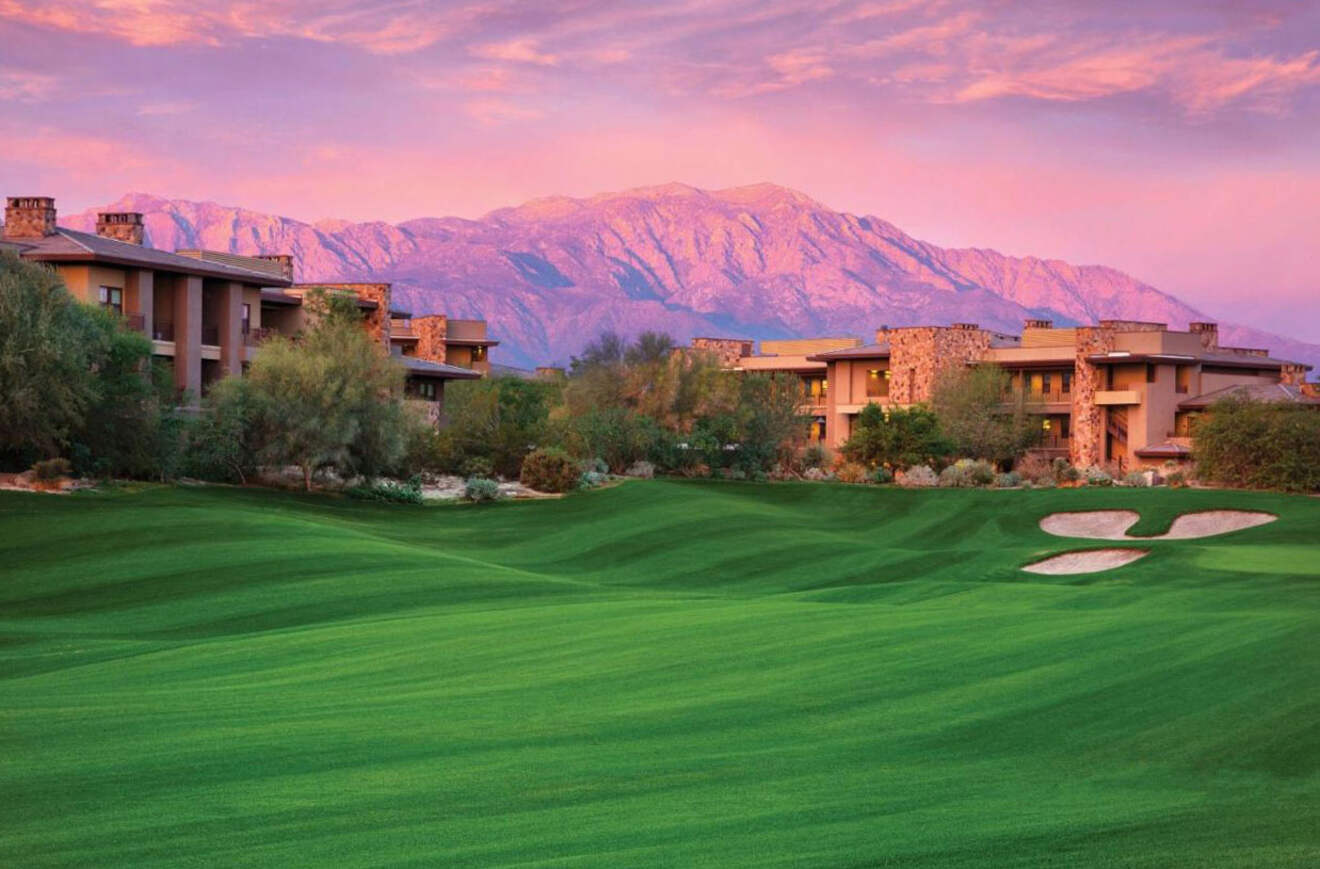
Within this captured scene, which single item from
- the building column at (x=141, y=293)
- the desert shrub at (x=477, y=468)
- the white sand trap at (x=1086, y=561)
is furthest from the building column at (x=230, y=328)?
the white sand trap at (x=1086, y=561)

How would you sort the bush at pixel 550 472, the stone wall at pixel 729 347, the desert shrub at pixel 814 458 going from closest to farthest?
the bush at pixel 550 472 < the desert shrub at pixel 814 458 < the stone wall at pixel 729 347

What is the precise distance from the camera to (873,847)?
12.0m

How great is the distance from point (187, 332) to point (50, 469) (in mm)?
17306

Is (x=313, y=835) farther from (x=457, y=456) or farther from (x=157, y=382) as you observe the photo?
(x=457, y=456)

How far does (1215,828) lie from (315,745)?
8358 mm

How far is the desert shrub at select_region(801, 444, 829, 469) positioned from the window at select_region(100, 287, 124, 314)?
33164mm

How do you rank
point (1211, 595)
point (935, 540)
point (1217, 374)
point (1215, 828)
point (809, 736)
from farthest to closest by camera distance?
point (1217, 374), point (935, 540), point (1211, 595), point (809, 736), point (1215, 828)

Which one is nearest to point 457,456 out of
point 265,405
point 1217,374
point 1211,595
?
point 265,405

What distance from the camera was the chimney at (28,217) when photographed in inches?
2415

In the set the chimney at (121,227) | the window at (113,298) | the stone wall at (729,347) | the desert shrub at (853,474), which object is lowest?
the desert shrub at (853,474)

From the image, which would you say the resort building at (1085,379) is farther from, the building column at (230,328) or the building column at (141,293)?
the building column at (141,293)

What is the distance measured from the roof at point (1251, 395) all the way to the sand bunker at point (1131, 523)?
16.5 m

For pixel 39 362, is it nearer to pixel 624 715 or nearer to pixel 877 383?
pixel 624 715

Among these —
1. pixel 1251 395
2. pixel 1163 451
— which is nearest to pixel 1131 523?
pixel 1251 395
